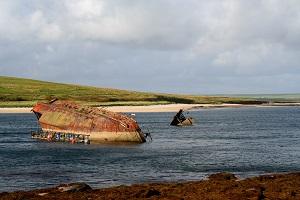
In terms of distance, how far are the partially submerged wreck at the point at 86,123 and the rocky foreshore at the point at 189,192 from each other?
3754cm

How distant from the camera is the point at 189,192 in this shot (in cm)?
2844

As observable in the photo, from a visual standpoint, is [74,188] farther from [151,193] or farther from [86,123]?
[86,123]

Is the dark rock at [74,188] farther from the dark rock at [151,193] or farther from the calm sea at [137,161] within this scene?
the calm sea at [137,161]

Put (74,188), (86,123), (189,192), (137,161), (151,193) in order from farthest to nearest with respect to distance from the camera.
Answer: (86,123)
(137,161)
(74,188)
(189,192)
(151,193)

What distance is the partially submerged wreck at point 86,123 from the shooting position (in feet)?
226

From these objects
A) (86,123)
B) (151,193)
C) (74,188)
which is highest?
→ (86,123)

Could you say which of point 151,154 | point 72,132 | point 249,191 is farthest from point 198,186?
point 72,132

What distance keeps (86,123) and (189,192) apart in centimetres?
4556

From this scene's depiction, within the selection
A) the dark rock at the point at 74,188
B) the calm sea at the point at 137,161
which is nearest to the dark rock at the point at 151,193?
the dark rock at the point at 74,188

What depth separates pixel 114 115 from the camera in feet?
230

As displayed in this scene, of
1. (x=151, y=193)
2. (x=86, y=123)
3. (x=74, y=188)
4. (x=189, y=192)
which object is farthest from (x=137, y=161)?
(x=86, y=123)

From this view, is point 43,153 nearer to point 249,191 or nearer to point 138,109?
point 249,191

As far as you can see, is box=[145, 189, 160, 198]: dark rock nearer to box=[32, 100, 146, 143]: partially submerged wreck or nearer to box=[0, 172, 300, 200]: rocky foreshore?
box=[0, 172, 300, 200]: rocky foreshore

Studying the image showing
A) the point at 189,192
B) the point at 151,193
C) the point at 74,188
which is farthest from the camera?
the point at 74,188
